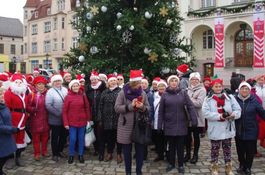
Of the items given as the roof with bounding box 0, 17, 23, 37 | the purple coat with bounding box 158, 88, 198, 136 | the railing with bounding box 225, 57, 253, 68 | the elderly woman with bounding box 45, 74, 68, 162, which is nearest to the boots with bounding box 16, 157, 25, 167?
the elderly woman with bounding box 45, 74, 68, 162

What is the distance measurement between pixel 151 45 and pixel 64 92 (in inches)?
125

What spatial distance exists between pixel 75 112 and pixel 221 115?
304 centimetres

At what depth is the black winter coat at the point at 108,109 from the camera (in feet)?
18.6

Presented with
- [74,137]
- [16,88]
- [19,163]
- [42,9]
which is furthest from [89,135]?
[42,9]

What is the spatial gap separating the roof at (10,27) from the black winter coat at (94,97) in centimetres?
5727

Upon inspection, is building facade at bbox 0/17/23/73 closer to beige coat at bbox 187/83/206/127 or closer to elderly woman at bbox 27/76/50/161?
elderly woman at bbox 27/76/50/161

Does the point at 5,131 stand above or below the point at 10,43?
below

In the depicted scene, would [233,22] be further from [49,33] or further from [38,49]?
[38,49]

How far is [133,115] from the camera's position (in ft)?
15.5

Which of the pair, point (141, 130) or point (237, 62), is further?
point (237, 62)

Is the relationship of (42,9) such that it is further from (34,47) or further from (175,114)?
(175,114)

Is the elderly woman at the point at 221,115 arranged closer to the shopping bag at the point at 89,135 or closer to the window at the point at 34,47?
the shopping bag at the point at 89,135

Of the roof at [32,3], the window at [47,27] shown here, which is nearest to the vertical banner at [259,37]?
the window at [47,27]

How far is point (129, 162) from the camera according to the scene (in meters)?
4.82
